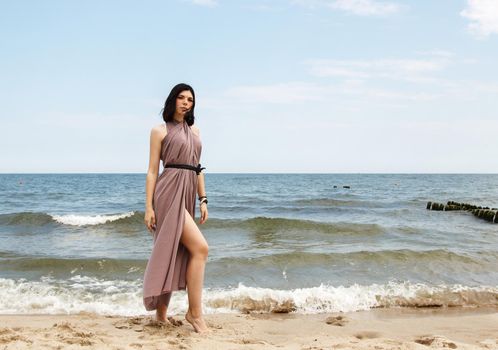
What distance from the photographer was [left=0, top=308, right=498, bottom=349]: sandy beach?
430 cm

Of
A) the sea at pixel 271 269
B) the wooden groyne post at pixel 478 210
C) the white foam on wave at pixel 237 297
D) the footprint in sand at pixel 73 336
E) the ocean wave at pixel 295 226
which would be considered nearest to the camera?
the footprint in sand at pixel 73 336

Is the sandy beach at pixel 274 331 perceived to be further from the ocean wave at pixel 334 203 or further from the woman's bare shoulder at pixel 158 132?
the ocean wave at pixel 334 203

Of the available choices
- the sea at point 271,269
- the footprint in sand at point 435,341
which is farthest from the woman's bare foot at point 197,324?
the footprint in sand at point 435,341

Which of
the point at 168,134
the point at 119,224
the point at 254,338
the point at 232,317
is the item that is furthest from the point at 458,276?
the point at 119,224

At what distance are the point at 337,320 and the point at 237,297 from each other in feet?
5.28

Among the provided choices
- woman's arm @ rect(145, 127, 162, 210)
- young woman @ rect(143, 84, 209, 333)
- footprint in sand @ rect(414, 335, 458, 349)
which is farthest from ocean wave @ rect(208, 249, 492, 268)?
woman's arm @ rect(145, 127, 162, 210)

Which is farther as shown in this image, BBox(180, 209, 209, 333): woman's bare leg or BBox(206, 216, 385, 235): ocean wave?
BBox(206, 216, 385, 235): ocean wave

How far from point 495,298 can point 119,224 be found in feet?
41.7

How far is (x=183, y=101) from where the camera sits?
4562mm

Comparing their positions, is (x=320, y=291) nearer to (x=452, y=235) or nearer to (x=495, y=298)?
(x=495, y=298)

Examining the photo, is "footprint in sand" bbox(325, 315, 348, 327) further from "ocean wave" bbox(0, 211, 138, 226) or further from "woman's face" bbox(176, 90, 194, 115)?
"ocean wave" bbox(0, 211, 138, 226)

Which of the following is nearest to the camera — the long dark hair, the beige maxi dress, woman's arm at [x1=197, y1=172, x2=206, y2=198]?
the beige maxi dress

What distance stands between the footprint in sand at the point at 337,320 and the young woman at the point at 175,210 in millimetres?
1953

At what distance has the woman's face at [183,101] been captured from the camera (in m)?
4.55
